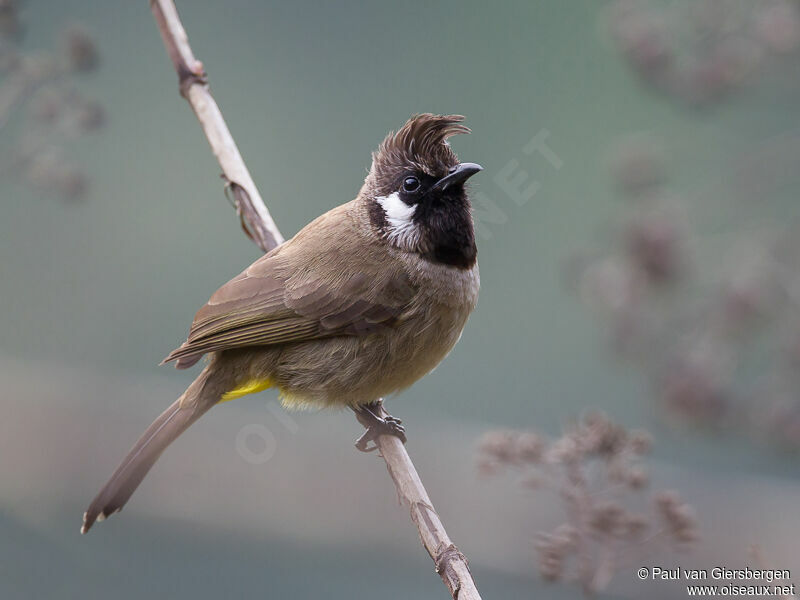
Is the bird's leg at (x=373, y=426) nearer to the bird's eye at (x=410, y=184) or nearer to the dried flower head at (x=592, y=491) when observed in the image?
the dried flower head at (x=592, y=491)

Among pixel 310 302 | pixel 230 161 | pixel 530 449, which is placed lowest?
pixel 530 449

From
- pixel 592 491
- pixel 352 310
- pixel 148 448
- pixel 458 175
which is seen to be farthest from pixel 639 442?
pixel 148 448

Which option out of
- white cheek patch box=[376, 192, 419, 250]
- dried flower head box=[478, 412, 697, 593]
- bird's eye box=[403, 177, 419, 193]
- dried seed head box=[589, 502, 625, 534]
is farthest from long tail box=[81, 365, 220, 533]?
dried seed head box=[589, 502, 625, 534]

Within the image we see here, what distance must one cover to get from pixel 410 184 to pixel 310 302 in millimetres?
443

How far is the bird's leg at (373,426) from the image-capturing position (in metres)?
2.53

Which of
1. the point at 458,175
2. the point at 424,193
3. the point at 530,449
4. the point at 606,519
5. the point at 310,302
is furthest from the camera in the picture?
the point at 310,302

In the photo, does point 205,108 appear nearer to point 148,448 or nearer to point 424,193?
point 424,193

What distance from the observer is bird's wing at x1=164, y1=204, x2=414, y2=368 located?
2.55m

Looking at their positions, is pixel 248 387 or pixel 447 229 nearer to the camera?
pixel 447 229

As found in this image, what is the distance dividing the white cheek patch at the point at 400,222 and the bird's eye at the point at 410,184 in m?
0.04

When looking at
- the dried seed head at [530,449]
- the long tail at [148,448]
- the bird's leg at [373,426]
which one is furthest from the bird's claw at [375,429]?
the dried seed head at [530,449]

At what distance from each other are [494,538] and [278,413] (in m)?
1.28

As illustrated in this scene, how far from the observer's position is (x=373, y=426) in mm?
2586

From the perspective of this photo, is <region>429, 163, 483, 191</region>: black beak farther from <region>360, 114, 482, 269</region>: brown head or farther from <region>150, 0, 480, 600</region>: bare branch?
<region>150, 0, 480, 600</region>: bare branch
